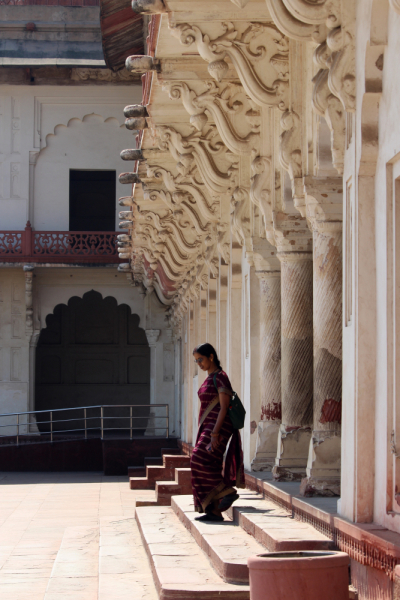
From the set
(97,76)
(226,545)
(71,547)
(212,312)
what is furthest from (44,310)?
(226,545)

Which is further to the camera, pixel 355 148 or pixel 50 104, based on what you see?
pixel 50 104

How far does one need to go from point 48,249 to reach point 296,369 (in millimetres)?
15489

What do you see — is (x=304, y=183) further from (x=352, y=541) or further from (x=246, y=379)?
(x=246, y=379)

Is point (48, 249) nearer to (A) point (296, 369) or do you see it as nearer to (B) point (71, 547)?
(B) point (71, 547)

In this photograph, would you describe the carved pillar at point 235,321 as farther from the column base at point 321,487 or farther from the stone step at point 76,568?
the column base at point 321,487

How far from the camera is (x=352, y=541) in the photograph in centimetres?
427

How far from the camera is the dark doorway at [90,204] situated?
28047mm

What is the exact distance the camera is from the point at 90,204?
28672 millimetres

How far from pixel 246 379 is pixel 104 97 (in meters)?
15.3

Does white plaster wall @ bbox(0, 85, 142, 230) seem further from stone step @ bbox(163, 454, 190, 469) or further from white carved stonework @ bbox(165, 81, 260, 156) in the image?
white carved stonework @ bbox(165, 81, 260, 156)

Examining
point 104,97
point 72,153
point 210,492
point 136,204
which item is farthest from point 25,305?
point 210,492

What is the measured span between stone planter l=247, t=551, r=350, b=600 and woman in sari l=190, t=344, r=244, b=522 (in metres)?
2.44

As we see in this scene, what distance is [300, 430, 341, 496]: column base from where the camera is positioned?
227 inches

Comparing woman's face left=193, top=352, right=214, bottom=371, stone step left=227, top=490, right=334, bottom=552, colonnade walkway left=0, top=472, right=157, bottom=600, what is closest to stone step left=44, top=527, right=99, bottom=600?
colonnade walkway left=0, top=472, right=157, bottom=600
